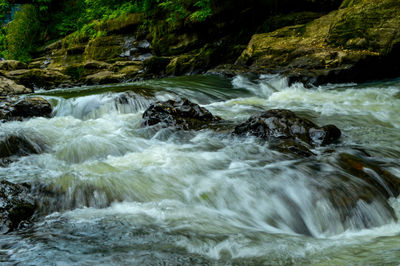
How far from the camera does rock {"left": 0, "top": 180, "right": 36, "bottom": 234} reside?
2.90 metres

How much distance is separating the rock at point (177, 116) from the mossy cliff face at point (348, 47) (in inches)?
190

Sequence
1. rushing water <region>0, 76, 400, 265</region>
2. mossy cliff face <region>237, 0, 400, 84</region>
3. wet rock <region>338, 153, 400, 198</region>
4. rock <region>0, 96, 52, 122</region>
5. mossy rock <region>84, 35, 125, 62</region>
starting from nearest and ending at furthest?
rushing water <region>0, 76, 400, 265</region> → wet rock <region>338, 153, 400, 198</region> → rock <region>0, 96, 52, 122</region> → mossy cliff face <region>237, 0, 400, 84</region> → mossy rock <region>84, 35, 125, 62</region>

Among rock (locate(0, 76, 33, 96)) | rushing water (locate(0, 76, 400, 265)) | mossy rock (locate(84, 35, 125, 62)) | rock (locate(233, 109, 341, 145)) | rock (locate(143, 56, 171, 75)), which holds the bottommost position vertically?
rushing water (locate(0, 76, 400, 265))

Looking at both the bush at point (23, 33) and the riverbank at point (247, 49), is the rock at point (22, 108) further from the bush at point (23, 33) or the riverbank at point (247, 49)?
the bush at point (23, 33)

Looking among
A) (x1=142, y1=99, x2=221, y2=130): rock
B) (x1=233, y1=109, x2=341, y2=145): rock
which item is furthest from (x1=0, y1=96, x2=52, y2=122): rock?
(x1=233, y1=109, x2=341, y2=145): rock

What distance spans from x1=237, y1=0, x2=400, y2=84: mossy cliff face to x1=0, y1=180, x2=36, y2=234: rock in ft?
28.9

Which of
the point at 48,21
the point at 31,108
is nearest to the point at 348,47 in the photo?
the point at 31,108

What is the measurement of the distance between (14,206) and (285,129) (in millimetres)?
3947

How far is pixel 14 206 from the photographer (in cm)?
308

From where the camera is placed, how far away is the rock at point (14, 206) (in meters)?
2.90

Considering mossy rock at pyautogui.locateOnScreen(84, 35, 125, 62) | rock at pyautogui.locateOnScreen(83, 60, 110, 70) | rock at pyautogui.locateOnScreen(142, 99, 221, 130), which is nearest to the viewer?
rock at pyautogui.locateOnScreen(142, 99, 221, 130)

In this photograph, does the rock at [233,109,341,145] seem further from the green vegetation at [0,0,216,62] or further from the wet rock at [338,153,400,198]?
the green vegetation at [0,0,216,62]

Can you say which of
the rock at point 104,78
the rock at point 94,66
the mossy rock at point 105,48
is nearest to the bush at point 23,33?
the mossy rock at point 105,48

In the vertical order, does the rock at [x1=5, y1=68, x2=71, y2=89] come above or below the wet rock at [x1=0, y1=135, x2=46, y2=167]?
above
